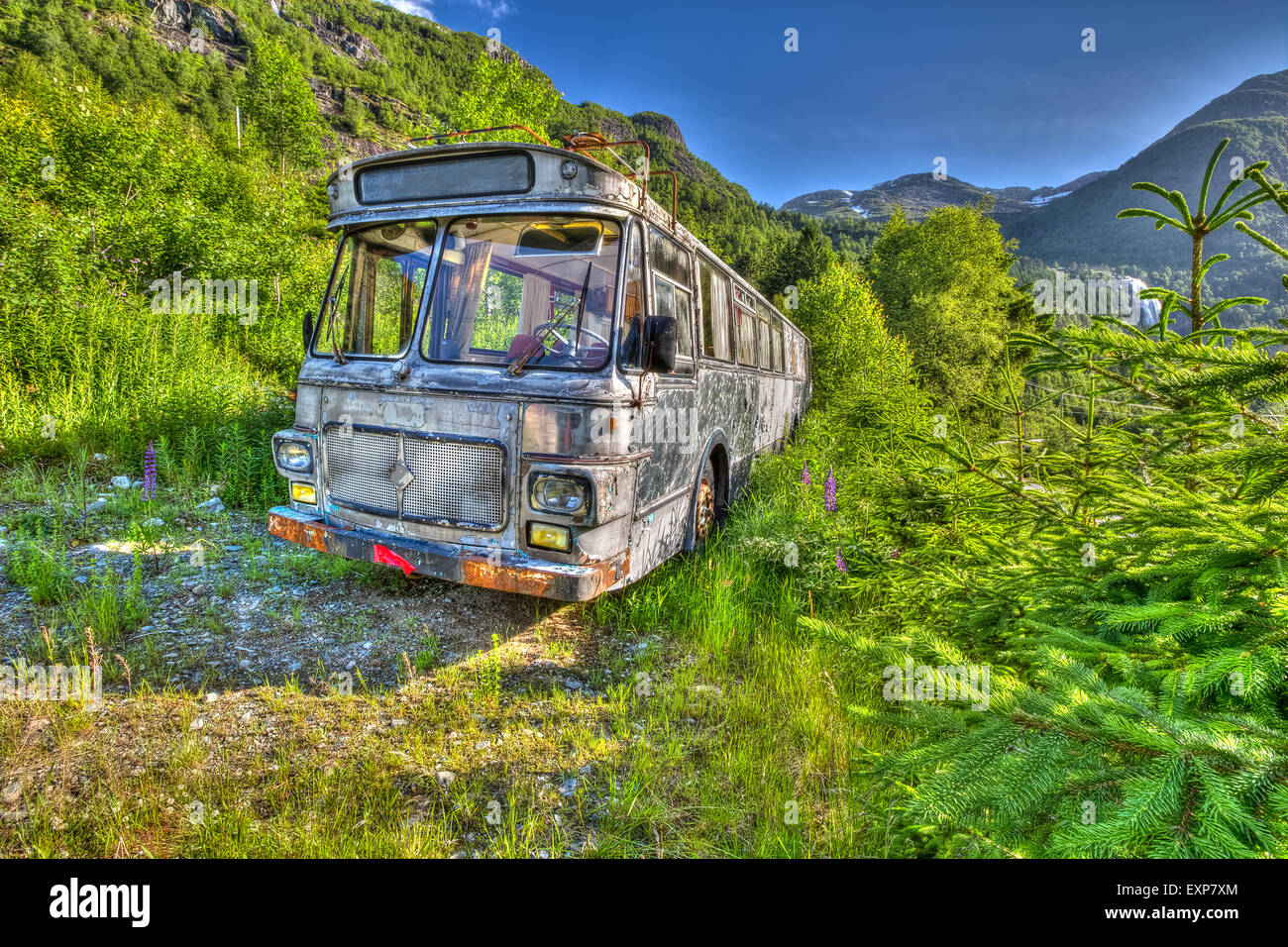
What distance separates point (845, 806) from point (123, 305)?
1049cm

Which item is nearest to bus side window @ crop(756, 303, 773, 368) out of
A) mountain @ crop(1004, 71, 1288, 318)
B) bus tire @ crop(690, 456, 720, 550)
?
bus tire @ crop(690, 456, 720, 550)

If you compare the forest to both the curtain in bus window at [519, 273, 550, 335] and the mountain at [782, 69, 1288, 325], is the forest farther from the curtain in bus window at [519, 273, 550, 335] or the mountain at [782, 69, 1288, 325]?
the mountain at [782, 69, 1288, 325]

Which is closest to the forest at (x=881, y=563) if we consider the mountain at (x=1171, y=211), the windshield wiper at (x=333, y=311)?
the windshield wiper at (x=333, y=311)

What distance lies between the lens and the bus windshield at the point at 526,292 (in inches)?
141

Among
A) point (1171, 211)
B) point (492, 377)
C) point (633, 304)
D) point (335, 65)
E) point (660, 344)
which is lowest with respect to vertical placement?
point (492, 377)

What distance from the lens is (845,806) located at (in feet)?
7.68

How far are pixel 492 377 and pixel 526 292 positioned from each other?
858 mm

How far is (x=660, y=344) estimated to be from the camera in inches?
139

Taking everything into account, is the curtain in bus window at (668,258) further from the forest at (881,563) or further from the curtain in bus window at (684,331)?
the forest at (881,563)

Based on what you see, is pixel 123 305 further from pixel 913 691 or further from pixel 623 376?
pixel 913 691

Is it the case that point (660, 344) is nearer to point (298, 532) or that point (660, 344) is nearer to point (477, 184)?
point (477, 184)

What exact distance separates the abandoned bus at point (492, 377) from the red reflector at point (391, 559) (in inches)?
0.7

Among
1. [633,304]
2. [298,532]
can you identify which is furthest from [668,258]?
[298,532]

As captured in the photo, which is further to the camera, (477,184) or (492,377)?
(477,184)
